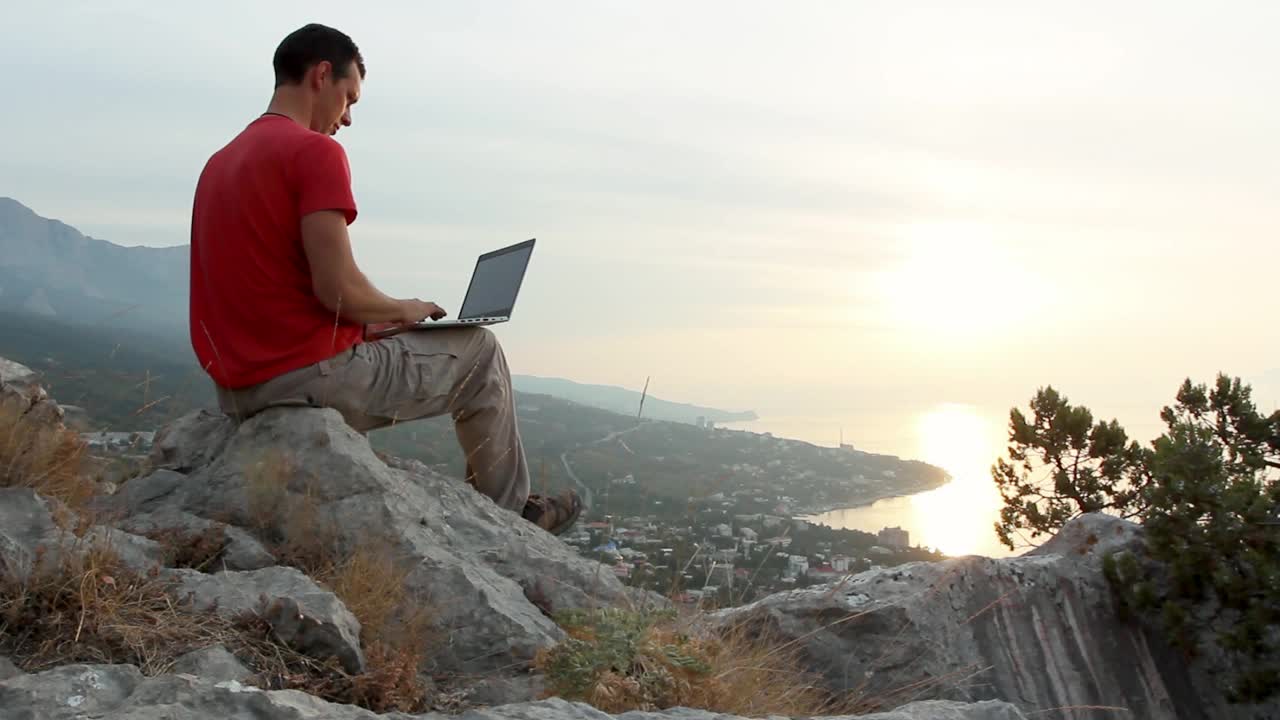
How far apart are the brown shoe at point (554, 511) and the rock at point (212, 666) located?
2675 millimetres

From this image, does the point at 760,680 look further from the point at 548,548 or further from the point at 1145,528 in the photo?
the point at 1145,528

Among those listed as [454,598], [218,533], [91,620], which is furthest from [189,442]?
[91,620]

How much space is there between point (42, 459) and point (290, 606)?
4.62ft

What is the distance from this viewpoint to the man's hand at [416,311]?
15.5ft

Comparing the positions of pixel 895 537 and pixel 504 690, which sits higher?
pixel 895 537

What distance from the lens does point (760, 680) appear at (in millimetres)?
4031

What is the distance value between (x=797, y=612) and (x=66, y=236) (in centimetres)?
6130

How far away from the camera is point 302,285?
4.57m

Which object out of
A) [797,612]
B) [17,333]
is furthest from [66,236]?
[797,612]

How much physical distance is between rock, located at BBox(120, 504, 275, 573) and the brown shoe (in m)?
1.80

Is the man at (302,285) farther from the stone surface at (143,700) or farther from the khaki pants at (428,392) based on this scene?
the stone surface at (143,700)

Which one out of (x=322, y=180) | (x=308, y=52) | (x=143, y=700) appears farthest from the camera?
(x=308, y=52)

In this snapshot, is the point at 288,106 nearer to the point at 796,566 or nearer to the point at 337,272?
the point at 337,272

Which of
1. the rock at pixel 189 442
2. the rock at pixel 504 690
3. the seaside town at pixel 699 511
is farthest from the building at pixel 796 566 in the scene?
the rock at pixel 189 442
